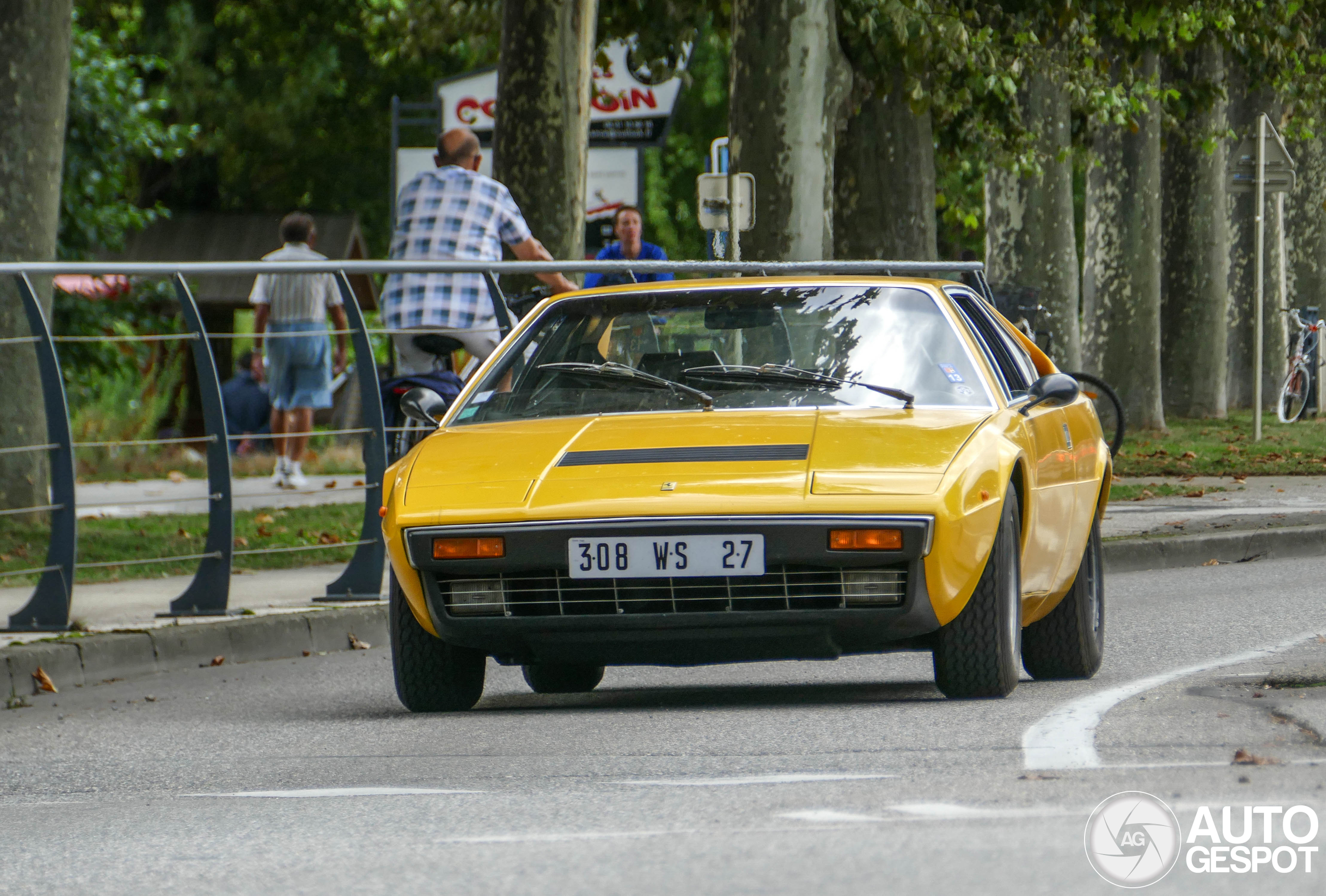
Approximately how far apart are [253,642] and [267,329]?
612 cm

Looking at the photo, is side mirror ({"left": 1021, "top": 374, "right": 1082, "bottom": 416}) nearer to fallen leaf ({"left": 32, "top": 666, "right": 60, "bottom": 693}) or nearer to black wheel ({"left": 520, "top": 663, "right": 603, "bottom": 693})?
black wheel ({"left": 520, "top": 663, "right": 603, "bottom": 693})

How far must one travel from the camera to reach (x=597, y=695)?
7.68 meters

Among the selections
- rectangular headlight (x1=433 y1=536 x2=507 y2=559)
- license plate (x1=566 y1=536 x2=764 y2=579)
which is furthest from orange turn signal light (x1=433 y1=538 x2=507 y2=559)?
license plate (x1=566 y1=536 x2=764 y2=579)

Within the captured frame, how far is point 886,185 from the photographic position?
1736 cm

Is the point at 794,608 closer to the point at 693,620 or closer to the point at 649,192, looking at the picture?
the point at 693,620

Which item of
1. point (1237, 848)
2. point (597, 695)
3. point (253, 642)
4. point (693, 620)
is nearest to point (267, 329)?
point (253, 642)

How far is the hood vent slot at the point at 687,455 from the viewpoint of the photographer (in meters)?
6.47

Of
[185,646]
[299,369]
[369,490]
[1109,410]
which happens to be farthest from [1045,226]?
[185,646]

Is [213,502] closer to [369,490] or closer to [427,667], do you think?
[369,490]

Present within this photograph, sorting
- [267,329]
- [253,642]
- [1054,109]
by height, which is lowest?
[253,642]

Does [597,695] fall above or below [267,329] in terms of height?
below

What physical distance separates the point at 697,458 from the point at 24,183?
6.77m

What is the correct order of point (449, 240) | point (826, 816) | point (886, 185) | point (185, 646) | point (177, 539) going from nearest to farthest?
point (826, 816)
point (185, 646)
point (449, 240)
point (177, 539)
point (886, 185)

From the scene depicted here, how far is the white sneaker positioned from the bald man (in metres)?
3.87
